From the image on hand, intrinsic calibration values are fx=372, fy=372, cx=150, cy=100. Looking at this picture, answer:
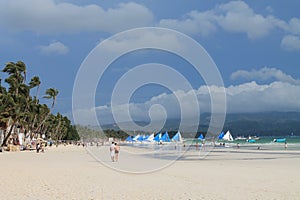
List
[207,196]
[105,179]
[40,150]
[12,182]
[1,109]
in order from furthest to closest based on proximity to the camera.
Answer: [40,150], [1,109], [105,179], [12,182], [207,196]

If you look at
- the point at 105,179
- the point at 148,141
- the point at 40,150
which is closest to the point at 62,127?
the point at 148,141

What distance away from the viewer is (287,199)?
10602mm

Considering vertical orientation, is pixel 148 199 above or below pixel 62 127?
below

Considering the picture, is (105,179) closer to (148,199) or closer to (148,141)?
(148,199)

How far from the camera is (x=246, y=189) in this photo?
12.7 meters

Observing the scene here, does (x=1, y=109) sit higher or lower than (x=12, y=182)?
higher

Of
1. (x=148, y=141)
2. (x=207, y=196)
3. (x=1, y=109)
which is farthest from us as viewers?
(x=148, y=141)

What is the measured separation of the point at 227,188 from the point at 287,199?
8.67ft

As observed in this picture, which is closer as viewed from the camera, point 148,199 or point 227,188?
point 148,199

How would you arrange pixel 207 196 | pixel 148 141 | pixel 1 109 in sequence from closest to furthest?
pixel 207 196, pixel 1 109, pixel 148 141

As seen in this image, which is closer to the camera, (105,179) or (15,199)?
(15,199)

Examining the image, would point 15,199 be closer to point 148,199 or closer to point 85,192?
point 85,192

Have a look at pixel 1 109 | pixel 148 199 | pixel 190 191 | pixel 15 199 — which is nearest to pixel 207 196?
pixel 190 191

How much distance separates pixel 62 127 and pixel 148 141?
102 ft
